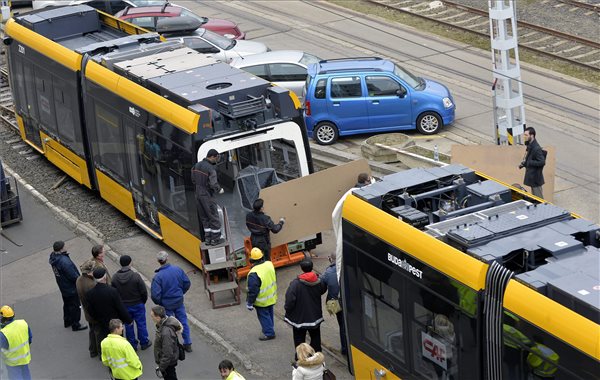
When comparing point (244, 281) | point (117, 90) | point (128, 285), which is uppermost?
point (117, 90)

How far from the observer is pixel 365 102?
78.7 feet

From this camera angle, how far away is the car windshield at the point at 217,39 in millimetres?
28355

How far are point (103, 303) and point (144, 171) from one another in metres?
4.88

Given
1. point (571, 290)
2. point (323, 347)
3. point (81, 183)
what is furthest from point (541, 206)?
point (81, 183)

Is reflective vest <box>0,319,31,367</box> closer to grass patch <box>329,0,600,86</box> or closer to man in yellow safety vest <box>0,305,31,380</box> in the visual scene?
man in yellow safety vest <box>0,305,31,380</box>

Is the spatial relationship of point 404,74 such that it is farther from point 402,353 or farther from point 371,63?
point 402,353

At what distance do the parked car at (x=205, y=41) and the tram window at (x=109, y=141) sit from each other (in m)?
5.95

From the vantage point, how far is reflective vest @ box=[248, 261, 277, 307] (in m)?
15.3

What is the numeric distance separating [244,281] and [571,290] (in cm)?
855

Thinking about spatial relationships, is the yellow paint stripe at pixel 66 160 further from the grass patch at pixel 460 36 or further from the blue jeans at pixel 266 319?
the grass patch at pixel 460 36

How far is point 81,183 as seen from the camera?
74.5ft

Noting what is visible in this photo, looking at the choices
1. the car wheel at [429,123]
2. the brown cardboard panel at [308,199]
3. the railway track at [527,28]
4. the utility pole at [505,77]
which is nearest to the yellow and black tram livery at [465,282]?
the brown cardboard panel at [308,199]

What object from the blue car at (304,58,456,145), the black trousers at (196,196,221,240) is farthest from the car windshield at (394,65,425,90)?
the black trousers at (196,196,221,240)

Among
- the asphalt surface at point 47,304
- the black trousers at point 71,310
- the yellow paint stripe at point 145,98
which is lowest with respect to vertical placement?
the asphalt surface at point 47,304
